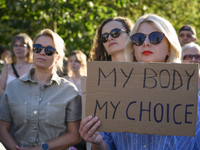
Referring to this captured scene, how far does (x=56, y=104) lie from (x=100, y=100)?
0.89m

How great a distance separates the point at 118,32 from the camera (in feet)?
9.53

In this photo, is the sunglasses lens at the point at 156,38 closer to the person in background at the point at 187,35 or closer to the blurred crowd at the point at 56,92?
the blurred crowd at the point at 56,92

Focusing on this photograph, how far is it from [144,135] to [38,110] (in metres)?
1.14

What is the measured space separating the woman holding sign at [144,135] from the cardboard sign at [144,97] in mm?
111

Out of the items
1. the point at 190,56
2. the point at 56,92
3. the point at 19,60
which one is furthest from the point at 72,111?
the point at 19,60

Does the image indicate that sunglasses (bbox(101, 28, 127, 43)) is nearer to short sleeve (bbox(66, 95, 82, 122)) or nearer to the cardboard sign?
short sleeve (bbox(66, 95, 82, 122))

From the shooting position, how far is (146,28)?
185 centimetres

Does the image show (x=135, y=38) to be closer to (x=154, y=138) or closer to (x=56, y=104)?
(x=154, y=138)

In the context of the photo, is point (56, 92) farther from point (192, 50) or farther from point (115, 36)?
point (192, 50)

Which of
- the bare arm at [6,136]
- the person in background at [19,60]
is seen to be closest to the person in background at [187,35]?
the person in background at [19,60]

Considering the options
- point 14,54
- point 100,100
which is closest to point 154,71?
point 100,100

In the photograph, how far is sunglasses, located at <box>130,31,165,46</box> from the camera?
1.77 meters

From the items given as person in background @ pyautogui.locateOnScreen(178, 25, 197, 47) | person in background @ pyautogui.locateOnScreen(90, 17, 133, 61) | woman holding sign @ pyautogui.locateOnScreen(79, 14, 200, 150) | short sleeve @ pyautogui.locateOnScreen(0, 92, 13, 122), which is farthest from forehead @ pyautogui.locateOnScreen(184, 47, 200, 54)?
short sleeve @ pyautogui.locateOnScreen(0, 92, 13, 122)

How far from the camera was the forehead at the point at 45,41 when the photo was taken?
2.62 meters
